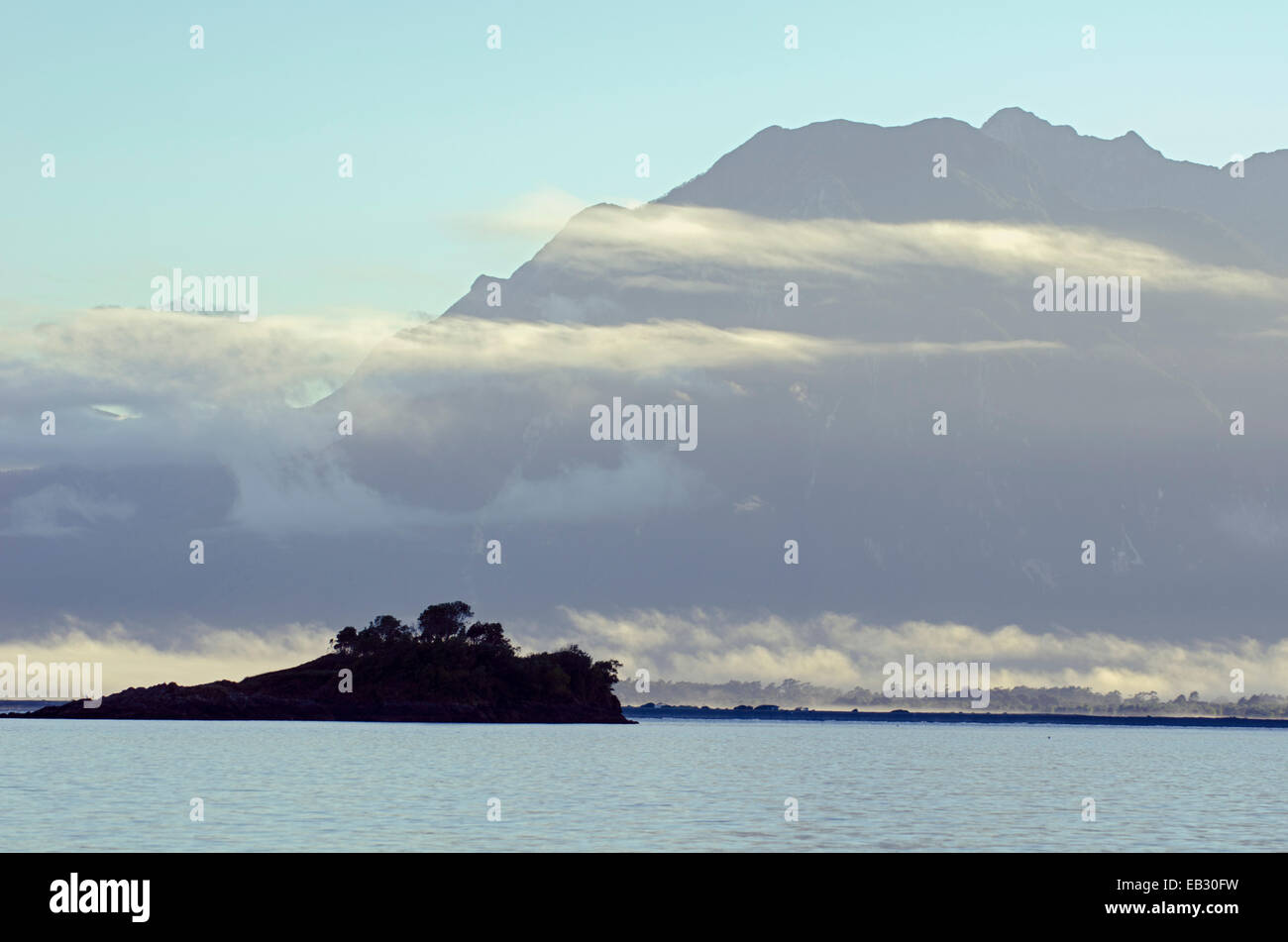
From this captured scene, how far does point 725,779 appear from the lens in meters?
124

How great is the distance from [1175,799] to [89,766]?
3358 inches

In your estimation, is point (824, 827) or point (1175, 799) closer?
point (824, 827)
